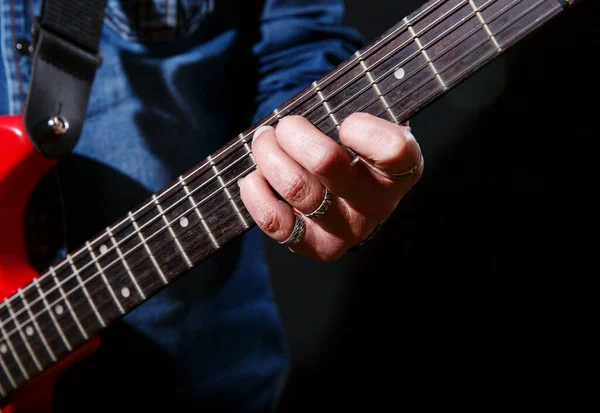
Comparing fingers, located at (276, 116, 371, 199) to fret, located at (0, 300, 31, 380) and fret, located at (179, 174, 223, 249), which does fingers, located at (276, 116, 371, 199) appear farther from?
fret, located at (0, 300, 31, 380)

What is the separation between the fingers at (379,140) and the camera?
36 cm

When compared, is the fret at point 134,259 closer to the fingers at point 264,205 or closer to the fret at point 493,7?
the fingers at point 264,205

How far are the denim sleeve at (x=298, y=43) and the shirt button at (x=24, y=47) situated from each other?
12.7 inches

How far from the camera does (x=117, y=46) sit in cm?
74

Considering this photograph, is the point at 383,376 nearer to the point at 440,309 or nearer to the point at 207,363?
the point at 440,309

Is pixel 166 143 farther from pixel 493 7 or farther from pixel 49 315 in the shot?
pixel 493 7

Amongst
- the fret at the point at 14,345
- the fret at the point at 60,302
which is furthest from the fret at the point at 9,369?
the fret at the point at 60,302

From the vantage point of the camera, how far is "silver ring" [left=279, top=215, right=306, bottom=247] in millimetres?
455

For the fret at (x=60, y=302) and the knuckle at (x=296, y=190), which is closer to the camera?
the knuckle at (x=296, y=190)

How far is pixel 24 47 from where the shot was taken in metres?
0.69

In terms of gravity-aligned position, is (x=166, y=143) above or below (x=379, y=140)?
above

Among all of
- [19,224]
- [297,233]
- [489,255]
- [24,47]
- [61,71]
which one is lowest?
[489,255]

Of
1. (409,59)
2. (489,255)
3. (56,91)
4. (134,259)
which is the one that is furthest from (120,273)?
(489,255)

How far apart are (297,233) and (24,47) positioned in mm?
511
